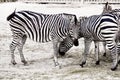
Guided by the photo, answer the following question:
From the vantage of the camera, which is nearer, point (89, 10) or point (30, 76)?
point (30, 76)

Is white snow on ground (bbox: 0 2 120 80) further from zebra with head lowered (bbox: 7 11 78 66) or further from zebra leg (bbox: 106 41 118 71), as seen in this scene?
zebra with head lowered (bbox: 7 11 78 66)

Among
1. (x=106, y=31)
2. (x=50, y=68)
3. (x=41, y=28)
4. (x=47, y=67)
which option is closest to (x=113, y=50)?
(x=106, y=31)

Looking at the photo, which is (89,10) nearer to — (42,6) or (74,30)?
(42,6)

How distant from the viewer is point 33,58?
13.4m

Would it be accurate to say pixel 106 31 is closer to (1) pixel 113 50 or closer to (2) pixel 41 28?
(1) pixel 113 50

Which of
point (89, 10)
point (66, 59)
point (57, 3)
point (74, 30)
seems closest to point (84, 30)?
point (74, 30)

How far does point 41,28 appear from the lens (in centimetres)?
1222

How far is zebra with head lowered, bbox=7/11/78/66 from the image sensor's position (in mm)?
11891

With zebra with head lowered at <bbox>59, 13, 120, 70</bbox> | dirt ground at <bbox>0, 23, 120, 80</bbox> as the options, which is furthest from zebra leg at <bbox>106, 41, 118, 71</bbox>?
dirt ground at <bbox>0, 23, 120, 80</bbox>

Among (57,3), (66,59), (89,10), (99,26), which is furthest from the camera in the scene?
(57,3)

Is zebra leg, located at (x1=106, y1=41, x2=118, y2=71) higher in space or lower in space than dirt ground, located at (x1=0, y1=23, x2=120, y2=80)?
higher

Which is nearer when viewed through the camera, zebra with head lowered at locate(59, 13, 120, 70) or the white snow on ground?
the white snow on ground

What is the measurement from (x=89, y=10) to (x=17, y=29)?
11.5 meters

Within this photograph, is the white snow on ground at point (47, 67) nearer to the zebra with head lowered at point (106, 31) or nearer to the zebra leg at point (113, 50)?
the zebra leg at point (113, 50)
